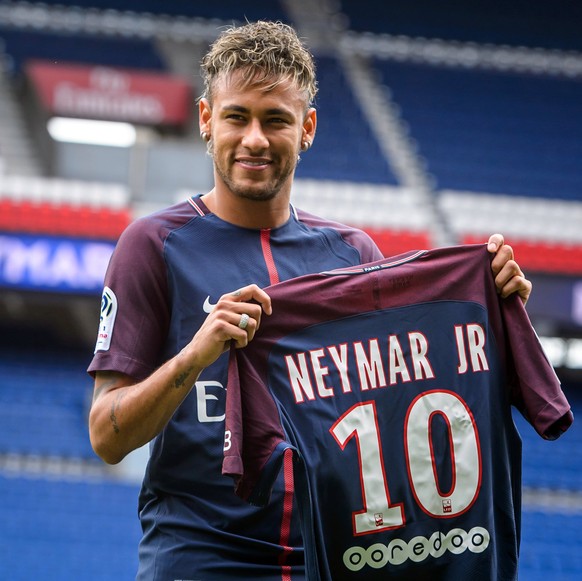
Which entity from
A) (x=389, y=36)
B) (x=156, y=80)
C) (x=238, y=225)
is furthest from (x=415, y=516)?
(x=389, y=36)

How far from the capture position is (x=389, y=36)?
41.2 feet

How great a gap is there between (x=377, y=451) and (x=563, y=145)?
10.6 meters

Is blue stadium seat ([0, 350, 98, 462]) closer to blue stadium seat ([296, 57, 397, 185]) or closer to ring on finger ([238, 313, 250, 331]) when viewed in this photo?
blue stadium seat ([296, 57, 397, 185])

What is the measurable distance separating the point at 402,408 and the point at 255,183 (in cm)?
54

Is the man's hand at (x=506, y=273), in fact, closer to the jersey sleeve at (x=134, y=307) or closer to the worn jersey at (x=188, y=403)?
the worn jersey at (x=188, y=403)

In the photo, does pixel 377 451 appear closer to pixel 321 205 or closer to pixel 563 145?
pixel 321 205

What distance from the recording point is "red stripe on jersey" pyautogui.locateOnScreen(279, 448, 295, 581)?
189cm

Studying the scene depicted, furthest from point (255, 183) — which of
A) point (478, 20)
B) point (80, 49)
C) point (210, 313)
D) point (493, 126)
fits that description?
point (478, 20)

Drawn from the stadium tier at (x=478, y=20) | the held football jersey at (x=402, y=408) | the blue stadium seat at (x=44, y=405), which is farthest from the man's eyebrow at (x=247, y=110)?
the stadium tier at (x=478, y=20)

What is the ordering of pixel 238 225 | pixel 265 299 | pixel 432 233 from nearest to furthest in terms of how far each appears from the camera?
pixel 265 299 → pixel 238 225 → pixel 432 233

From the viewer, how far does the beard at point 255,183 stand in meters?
2.03

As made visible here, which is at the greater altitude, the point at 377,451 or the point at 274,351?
the point at 274,351

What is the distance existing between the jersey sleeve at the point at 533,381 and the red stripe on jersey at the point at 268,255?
1.59 feet

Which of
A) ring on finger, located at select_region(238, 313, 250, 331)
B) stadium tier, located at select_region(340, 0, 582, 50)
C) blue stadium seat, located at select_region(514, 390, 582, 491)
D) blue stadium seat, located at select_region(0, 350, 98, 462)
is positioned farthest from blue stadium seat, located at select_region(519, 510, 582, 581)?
ring on finger, located at select_region(238, 313, 250, 331)
